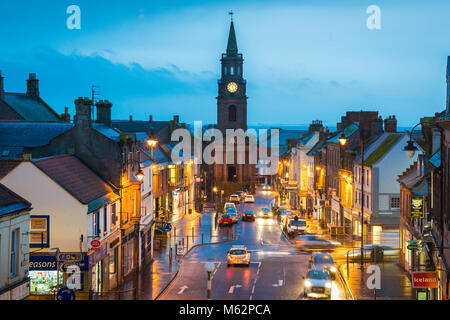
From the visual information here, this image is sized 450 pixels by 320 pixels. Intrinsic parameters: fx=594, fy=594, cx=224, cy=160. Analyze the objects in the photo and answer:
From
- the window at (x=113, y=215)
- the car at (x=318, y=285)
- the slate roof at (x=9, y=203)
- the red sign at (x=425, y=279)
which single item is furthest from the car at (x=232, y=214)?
the slate roof at (x=9, y=203)

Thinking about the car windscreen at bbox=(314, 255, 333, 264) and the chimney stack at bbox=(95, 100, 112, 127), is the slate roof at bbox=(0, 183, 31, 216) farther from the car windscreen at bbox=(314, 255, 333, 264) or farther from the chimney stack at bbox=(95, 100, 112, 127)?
the chimney stack at bbox=(95, 100, 112, 127)

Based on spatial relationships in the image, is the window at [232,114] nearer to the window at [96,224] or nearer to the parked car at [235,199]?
the parked car at [235,199]

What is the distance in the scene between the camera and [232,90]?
422 feet

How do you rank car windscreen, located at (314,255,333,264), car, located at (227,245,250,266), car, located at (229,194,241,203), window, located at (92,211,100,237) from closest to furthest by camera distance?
1. window, located at (92,211,100,237)
2. car windscreen, located at (314,255,333,264)
3. car, located at (227,245,250,266)
4. car, located at (229,194,241,203)

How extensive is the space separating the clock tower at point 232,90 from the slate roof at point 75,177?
94.4m

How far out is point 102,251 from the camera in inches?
1243

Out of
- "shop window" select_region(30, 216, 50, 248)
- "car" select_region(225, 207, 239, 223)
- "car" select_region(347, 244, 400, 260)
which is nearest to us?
"shop window" select_region(30, 216, 50, 248)

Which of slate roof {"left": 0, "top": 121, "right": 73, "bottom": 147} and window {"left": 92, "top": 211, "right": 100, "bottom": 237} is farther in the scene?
slate roof {"left": 0, "top": 121, "right": 73, "bottom": 147}

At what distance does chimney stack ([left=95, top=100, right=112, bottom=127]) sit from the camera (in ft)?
138

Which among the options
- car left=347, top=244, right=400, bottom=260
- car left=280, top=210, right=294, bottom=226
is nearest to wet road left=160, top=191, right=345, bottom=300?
car left=347, top=244, right=400, bottom=260

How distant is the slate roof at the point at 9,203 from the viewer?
18375mm

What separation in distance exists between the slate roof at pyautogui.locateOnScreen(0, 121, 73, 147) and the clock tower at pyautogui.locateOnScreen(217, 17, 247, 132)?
8726 centimetres

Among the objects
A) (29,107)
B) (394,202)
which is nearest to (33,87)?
(29,107)
